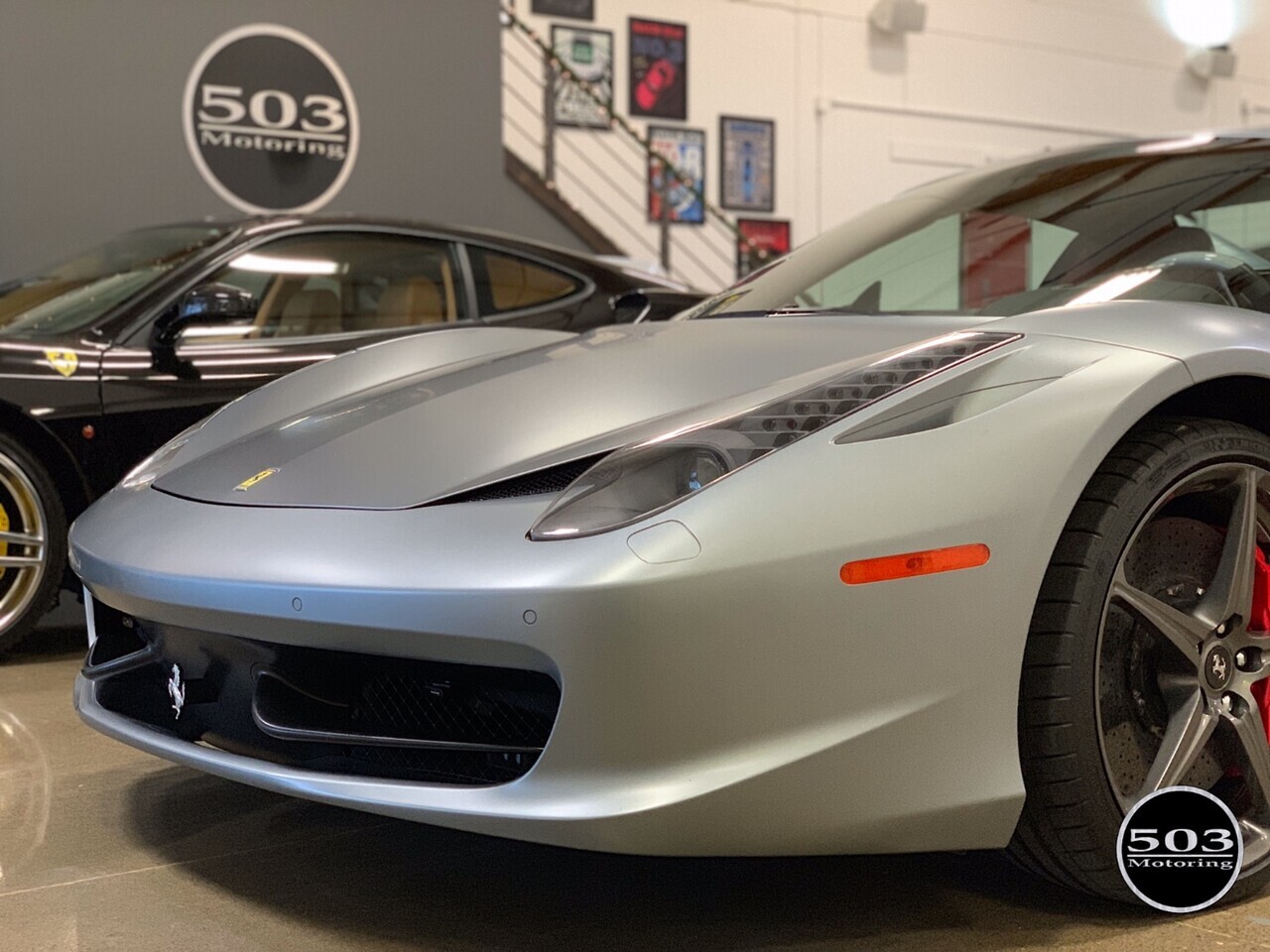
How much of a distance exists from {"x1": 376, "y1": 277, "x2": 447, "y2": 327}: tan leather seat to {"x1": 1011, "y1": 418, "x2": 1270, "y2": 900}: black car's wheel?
279cm

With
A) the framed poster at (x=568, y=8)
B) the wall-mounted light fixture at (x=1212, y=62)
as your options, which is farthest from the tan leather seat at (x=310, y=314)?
the wall-mounted light fixture at (x=1212, y=62)

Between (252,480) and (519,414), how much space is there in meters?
0.37

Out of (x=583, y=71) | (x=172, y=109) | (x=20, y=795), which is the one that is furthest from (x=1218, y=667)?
(x=583, y=71)

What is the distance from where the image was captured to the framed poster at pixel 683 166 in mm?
11398

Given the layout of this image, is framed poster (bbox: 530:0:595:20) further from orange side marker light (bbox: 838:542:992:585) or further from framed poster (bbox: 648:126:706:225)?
orange side marker light (bbox: 838:542:992:585)

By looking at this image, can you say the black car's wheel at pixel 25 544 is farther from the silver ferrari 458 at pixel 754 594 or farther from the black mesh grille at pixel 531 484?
the black mesh grille at pixel 531 484

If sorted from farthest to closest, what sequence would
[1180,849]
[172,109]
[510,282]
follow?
[172,109]
[510,282]
[1180,849]

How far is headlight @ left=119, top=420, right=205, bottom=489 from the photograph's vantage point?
216 cm

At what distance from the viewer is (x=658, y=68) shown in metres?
A: 11.5

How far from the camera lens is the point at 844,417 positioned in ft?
5.42

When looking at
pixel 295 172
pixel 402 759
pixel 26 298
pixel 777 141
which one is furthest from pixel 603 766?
pixel 777 141

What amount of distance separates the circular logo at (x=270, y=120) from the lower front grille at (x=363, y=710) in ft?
16.2

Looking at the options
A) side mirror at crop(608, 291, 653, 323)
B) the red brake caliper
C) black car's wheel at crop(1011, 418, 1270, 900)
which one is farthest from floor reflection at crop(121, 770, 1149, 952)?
side mirror at crop(608, 291, 653, 323)

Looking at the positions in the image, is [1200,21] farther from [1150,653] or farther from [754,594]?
[754,594]
